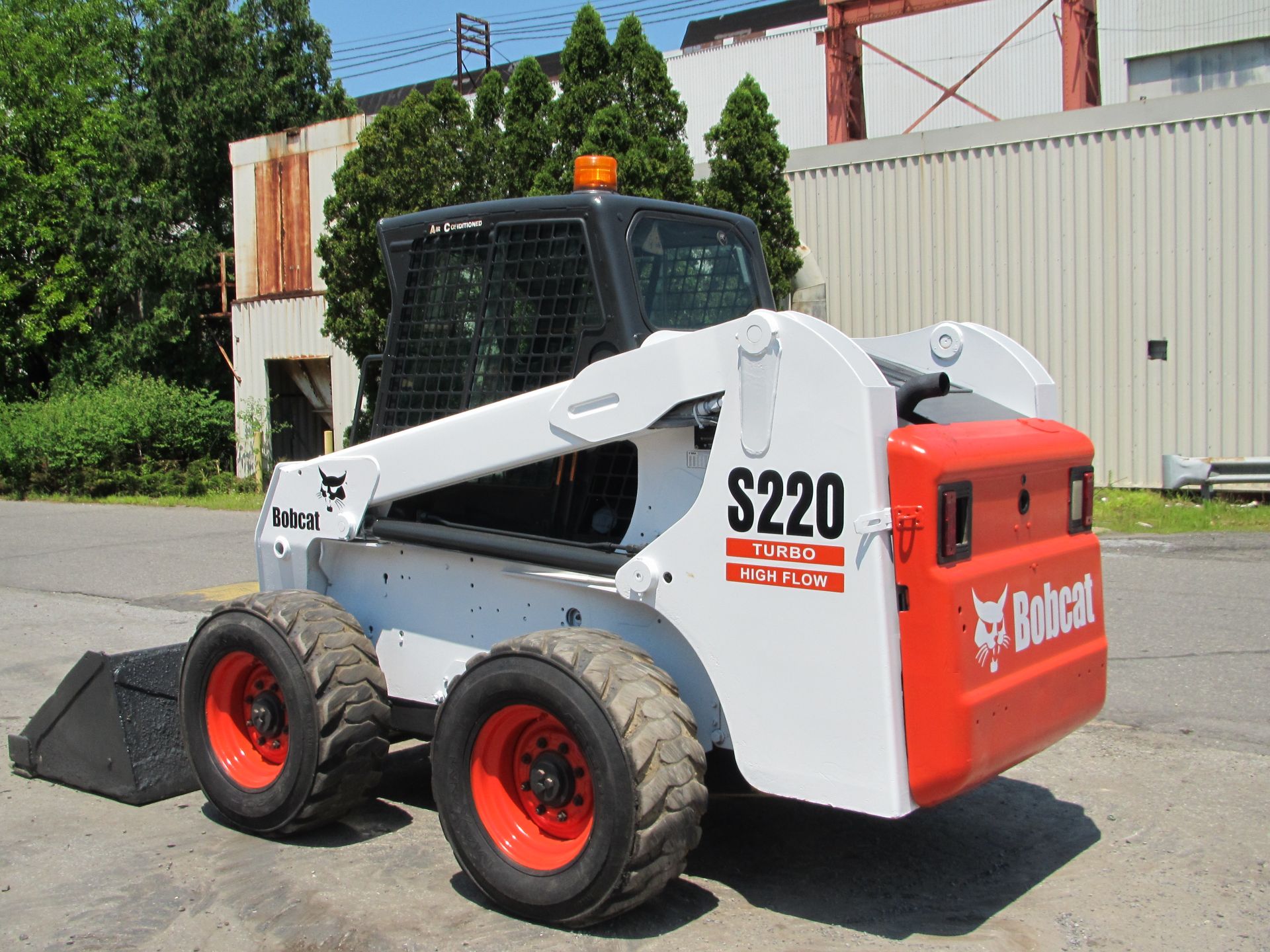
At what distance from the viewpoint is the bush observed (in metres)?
22.9

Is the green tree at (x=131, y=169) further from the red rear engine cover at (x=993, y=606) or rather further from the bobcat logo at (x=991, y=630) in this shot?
the bobcat logo at (x=991, y=630)

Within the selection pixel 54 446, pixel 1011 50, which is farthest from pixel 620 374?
pixel 1011 50

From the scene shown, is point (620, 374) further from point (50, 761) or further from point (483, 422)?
point (50, 761)

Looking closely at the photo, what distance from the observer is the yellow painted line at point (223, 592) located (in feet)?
35.3

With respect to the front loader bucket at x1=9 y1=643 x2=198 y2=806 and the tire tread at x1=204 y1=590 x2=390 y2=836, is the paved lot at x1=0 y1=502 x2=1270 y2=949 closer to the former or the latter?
the front loader bucket at x1=9 y1=643 x2=198 y2=806

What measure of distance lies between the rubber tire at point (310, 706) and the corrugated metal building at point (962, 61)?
991 inches

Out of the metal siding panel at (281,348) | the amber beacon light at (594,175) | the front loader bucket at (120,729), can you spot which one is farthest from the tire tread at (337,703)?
the metal siding panel at (281,348)

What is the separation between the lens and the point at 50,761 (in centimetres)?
557

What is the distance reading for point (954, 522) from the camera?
11.5 ft

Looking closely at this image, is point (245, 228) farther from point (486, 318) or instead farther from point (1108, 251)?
point (486, 318)

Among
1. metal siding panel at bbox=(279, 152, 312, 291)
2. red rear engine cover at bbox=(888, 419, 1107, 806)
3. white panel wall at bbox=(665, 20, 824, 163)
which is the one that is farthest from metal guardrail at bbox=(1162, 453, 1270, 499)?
white panel wall at bbox=(665, 20, 824, 163)

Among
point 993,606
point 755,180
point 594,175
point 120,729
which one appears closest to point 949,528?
point 993,606

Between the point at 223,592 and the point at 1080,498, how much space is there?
8.67m

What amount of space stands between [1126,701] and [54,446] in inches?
838
